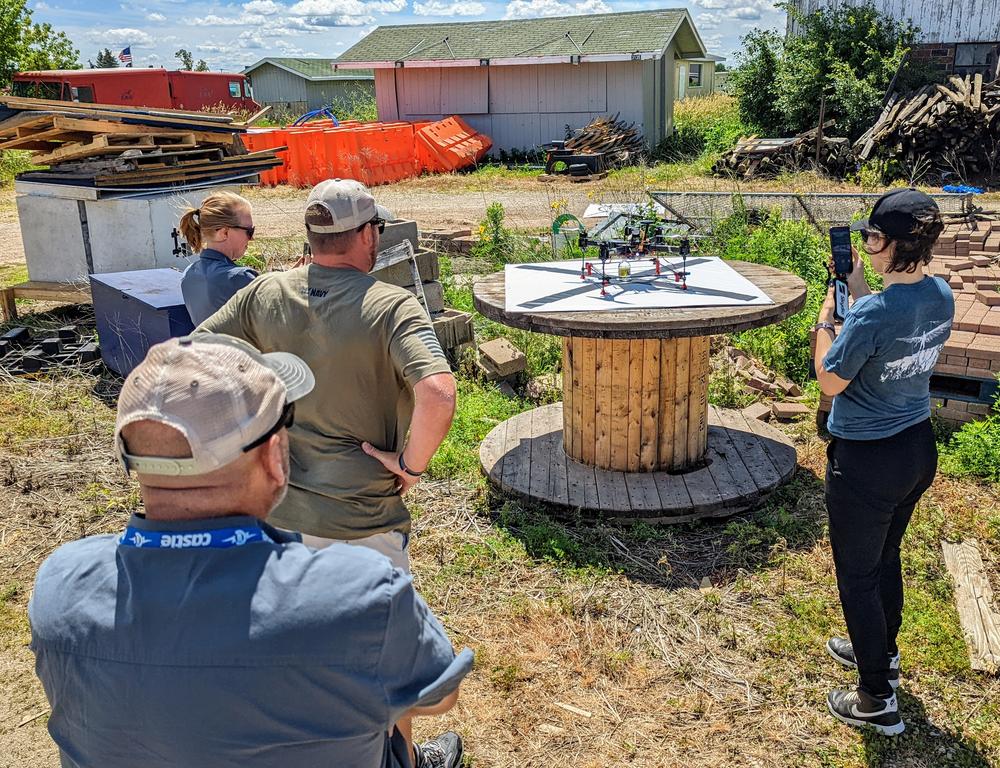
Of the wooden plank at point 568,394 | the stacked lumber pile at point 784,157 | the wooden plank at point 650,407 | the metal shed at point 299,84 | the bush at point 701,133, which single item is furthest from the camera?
the metal shed at point 299,84

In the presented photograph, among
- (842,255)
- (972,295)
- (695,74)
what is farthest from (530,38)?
(695,74)

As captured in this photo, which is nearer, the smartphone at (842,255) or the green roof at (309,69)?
the smartphone at (842,255)

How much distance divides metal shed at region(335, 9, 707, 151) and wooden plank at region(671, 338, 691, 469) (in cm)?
1998

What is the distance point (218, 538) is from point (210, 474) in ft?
0.35

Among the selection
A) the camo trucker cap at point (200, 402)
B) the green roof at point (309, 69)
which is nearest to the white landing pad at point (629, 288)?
the camo trucker cap at point (200, 402)

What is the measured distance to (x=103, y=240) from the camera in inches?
345

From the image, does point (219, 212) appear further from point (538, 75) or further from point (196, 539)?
point (538, 75)

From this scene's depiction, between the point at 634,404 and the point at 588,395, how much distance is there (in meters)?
0.28

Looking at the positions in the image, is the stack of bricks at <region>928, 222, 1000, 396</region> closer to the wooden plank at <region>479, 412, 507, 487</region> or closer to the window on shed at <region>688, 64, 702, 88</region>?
the wooden plank at <region>479, 412, 507, 487</region>

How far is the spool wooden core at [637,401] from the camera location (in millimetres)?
4941

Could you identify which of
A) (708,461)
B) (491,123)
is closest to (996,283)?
(708,461)

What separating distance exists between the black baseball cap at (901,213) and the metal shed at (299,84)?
3952 cm

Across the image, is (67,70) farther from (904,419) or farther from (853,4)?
(904,419)

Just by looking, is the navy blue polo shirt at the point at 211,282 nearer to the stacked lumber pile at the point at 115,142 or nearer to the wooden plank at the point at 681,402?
the wooden plank at the point at 681,402
